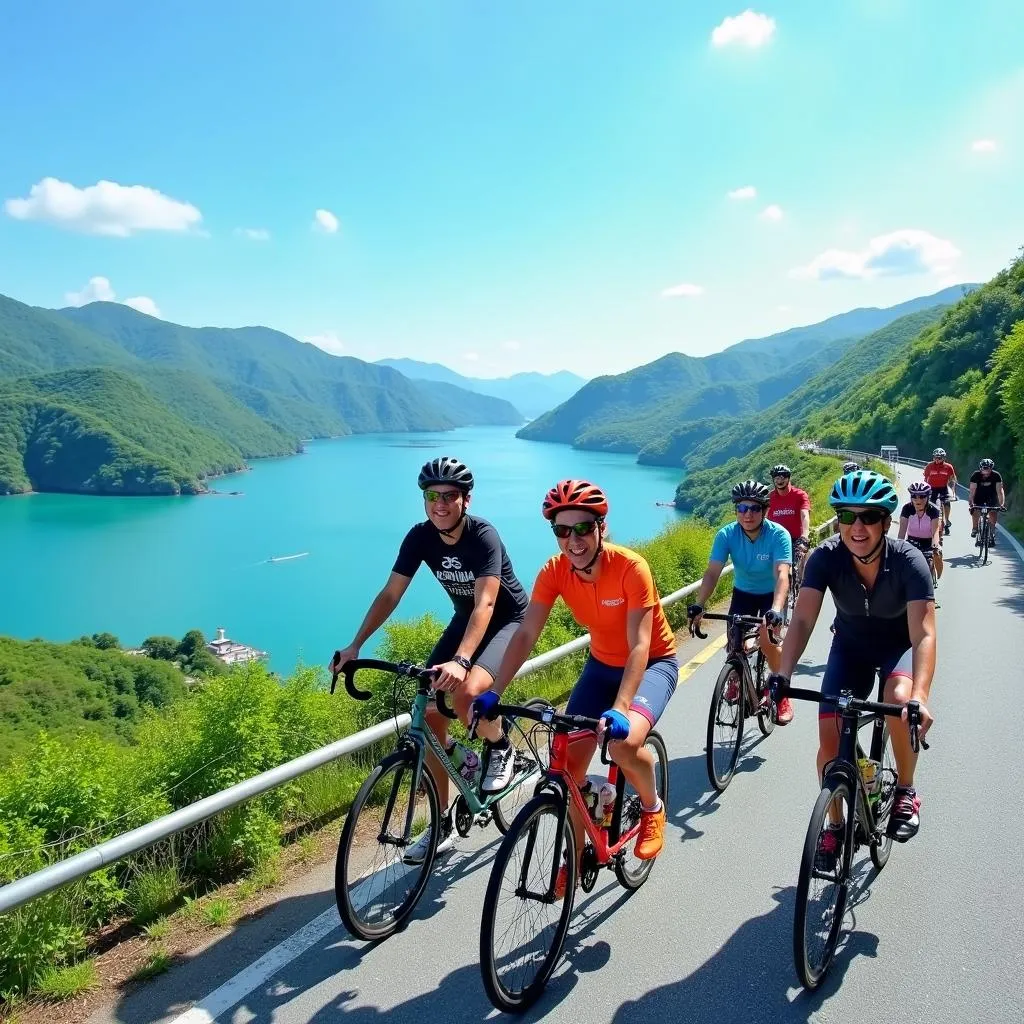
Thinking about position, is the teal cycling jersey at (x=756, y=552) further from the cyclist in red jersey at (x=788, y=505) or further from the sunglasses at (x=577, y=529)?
the cyclist in red jersey at (x=788, y=505)

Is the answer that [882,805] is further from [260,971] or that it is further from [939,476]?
[939,476]

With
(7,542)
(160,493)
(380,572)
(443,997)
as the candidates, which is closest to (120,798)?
(443,997)

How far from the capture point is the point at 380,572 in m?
101

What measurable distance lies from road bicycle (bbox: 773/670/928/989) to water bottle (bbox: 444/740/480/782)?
171 centimetres

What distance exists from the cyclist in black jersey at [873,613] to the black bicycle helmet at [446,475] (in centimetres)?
188

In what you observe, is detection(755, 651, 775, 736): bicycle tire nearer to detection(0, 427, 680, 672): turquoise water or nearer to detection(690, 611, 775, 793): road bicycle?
detection(690, 611, 775, 793): road bicycle

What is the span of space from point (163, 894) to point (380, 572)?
324 feet

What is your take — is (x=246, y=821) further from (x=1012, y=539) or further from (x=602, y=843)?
(x=1012, y=539)

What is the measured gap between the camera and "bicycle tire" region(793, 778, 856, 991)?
3135 millimetres

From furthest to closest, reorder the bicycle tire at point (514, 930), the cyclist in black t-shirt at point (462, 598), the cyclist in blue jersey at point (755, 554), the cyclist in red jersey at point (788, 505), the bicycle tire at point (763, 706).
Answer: the cyclist in red jersey at point (788, 505) < the cyclist in blue jersey at point (755, 554) < the bicycle tire at point (763, 706) < the cyclist in black t-shirt at point (462, 598) < the bicycle tire at point (514, 930)

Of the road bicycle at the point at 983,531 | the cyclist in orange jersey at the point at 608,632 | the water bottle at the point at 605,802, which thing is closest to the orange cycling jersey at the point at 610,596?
the cyclist in orange jersey at the point at 608,632

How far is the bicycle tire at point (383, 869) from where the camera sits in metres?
3.43

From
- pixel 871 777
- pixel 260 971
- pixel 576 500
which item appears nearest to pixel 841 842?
pixel 871 777

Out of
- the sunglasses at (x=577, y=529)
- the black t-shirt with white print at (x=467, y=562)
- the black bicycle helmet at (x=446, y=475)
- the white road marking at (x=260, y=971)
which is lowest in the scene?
the white road marking at (x=260, y=971)
